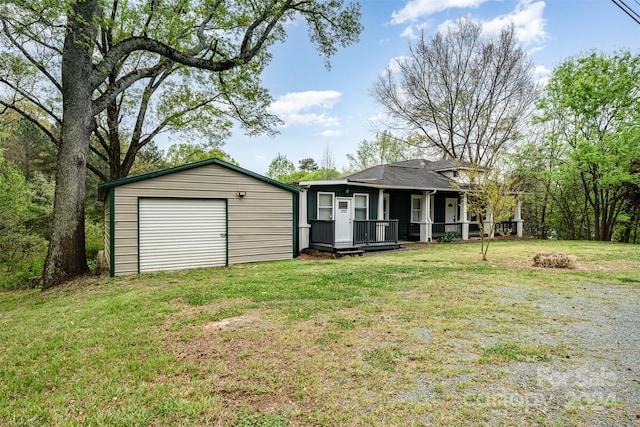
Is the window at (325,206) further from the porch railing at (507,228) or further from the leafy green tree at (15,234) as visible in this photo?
the leafy green tree at (15,234)

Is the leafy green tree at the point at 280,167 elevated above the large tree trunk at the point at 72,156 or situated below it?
above

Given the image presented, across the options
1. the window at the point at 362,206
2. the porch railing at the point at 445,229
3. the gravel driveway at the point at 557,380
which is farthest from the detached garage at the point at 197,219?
the porch railing at the point at 445,229

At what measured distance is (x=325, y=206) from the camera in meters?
12.4

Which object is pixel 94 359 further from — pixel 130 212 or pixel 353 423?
pixel 130 212

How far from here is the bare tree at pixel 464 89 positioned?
67.1 ft

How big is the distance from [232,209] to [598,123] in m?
19.3

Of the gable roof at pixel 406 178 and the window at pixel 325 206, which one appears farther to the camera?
the gable roof at pixel 406 178

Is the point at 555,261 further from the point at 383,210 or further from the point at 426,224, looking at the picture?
the point at 383,210

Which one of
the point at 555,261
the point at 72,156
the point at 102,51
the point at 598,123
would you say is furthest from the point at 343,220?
the point at 598,123

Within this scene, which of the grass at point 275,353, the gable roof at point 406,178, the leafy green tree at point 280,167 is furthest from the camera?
the leafy green tree at point 280,167

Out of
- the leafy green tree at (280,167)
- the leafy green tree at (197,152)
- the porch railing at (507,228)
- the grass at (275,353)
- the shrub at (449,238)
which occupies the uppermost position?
the leafy green tree at (280,167)

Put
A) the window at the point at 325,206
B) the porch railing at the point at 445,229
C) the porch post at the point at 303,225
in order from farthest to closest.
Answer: the porch railing at the point at 445,229 < the window at the point at 325,206 < the porch post at the point at 303,225

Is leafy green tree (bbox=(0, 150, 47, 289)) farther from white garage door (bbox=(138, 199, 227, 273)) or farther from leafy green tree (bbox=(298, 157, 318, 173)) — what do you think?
leafy green tree (bbox=(298, 157, 318, 173))

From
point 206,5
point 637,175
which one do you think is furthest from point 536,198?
point 206,5
